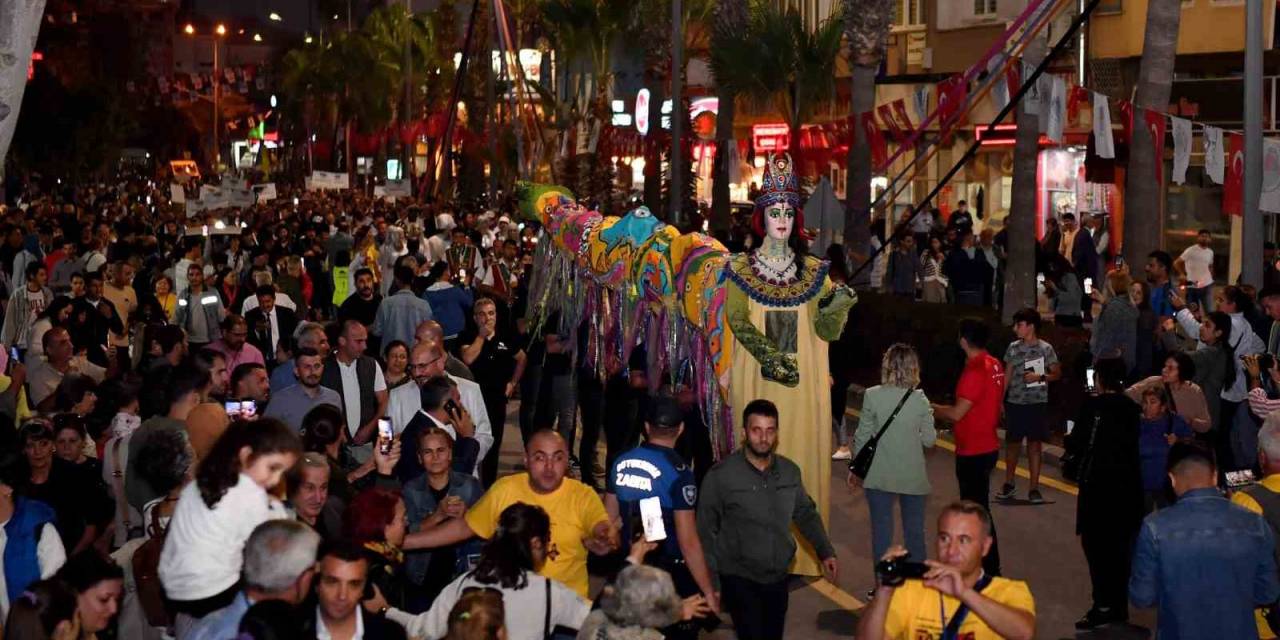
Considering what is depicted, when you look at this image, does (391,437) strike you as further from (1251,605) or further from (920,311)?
(920,311)

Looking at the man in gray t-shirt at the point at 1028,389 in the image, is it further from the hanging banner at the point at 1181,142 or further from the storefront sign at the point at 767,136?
the storefront sign at the point at 767,136

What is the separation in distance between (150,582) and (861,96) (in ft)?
70.7

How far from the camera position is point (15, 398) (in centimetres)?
1284

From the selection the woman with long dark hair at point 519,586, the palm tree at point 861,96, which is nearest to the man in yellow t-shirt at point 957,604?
the woman with long dark hair at point 519,586

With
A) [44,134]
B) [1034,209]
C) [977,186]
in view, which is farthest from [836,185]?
[1034,209]

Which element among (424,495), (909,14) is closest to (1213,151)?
(424,495)

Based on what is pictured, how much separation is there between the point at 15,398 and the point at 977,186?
31.2 m

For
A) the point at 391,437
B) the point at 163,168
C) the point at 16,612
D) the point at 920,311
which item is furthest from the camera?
the point at 163,168

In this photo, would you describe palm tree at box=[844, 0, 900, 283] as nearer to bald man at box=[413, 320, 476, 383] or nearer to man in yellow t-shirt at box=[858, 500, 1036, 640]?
bald man at box=[413, 320, 476, 383]

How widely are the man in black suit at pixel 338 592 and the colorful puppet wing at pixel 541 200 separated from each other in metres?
9.38

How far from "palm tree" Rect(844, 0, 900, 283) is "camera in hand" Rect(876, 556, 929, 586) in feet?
67.6

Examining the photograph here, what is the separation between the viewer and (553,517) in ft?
26.0

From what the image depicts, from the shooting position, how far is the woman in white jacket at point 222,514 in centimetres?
659

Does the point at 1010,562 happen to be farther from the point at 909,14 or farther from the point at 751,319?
the point at 909,14
